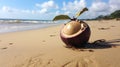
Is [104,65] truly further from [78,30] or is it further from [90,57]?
[78,30]

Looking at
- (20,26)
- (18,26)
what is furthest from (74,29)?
(18,26)

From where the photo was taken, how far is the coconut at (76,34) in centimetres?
479

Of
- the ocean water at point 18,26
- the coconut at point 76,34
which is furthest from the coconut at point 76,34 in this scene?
the ocean water at point 18,26

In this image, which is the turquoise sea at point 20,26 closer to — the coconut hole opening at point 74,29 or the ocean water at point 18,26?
the ocean water at point 18,26

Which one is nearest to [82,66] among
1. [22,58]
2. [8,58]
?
[22,58]

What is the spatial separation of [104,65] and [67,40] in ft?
5.14

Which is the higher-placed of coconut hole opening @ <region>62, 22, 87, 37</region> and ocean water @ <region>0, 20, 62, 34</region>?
coconut hole opening @ <region>62, 22, 87, 37</region>

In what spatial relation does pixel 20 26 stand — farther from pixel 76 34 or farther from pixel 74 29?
pixel 76 34

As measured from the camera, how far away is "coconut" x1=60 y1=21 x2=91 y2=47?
15.7 feet

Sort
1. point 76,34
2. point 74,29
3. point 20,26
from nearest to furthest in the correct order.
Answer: point 76,34, point 74,29, point 20,26

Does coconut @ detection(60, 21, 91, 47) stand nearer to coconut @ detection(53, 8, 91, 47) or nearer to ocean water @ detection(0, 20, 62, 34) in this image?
coconut @ detection(53, 8, 91, 47)

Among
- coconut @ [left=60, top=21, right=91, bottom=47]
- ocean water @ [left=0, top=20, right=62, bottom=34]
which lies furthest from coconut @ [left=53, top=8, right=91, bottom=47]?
ocean water @ [left=0, top=20, right=62, bottom=34]

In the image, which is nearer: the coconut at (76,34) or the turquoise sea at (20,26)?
the coconut at (76,34)

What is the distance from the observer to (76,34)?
15.7 ft
